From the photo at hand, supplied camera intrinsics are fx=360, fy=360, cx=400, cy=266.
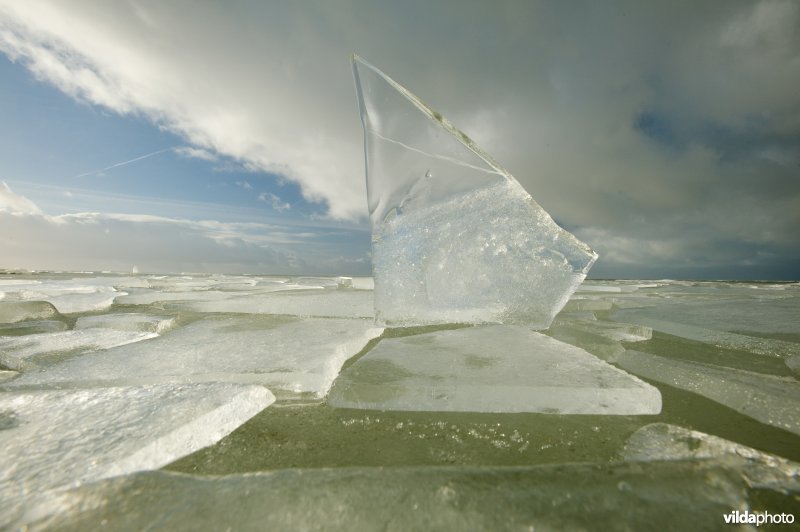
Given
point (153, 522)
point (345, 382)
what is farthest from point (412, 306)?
point (153, 522)

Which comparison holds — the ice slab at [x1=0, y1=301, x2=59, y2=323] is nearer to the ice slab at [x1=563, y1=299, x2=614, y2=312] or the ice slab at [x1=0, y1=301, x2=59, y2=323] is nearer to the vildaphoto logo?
the vildaphoto logo

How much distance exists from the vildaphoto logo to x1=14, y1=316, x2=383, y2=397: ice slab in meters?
0.96

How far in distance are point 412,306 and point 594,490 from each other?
1546 mm

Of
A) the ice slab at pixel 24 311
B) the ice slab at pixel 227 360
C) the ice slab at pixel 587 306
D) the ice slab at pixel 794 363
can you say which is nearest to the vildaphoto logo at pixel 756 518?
the ice slab at pixel 227 360

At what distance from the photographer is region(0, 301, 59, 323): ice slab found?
2736mm

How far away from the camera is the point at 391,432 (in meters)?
0.92

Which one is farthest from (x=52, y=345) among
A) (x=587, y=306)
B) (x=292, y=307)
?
(x=587, y=306)

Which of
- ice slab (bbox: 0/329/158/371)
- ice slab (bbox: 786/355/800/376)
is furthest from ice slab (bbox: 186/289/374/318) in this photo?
ice slab (bbox: 786/355/800/376)

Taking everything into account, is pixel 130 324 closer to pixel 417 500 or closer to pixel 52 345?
pixel 52 345

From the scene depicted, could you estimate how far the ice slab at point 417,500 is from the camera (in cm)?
48

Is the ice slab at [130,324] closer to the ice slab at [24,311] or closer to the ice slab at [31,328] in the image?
the ice slab at [31,328]

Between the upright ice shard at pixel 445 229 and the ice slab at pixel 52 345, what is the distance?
133 cm

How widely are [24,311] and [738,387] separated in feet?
14.2

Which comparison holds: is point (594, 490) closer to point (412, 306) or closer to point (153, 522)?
point (153, 522)
